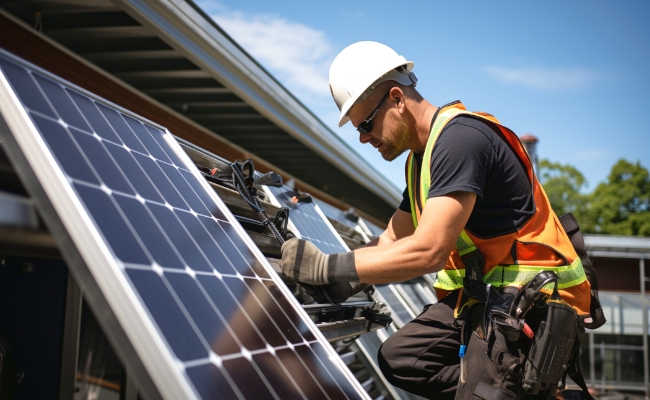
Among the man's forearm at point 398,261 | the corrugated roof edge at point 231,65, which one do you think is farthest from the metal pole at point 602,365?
the man's forearm at point 398,261

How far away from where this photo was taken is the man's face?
307 cm

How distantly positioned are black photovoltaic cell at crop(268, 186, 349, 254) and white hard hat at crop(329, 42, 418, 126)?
954mm

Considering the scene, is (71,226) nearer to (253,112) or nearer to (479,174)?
(479,174)

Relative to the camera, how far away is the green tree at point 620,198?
52094mm

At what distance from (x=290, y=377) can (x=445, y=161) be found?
1165 mm

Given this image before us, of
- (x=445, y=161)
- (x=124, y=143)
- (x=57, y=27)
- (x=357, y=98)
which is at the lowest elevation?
(x=445, y=161)

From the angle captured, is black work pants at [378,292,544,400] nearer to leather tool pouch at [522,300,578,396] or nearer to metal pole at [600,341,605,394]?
leather tool pouch at [522,300,578,396]

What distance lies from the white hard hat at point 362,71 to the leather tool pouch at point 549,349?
133cm

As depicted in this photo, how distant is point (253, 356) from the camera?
1805 millimetres

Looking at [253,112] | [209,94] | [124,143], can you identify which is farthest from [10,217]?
[253,112]

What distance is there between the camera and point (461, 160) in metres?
2.54

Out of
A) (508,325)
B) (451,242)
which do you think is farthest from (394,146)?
(508,325)

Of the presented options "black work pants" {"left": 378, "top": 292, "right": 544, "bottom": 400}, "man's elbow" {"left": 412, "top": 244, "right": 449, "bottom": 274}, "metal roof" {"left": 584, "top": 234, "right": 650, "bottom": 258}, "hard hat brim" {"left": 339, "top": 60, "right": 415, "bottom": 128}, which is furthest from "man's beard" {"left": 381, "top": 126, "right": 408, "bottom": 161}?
"metal roof" {"left": 584, "top": 234, "right": 650, "bottom": 258}

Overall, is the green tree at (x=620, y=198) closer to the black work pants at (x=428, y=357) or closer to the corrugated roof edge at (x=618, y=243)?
the corrugated roof edge at (x=618, y=243)
